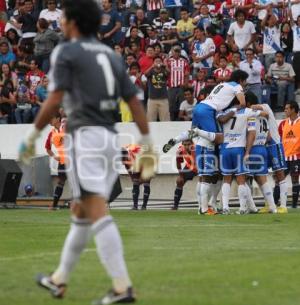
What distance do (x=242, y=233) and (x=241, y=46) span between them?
13398mm

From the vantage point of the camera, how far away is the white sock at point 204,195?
21344mm

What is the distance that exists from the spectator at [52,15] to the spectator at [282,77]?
6252 mm

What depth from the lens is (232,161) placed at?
70.3 feet

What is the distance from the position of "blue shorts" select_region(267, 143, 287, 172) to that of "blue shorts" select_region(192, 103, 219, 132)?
4.80 ft

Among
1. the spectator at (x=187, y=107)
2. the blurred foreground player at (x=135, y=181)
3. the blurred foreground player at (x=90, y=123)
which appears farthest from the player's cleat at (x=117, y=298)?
the spectator at (x=187, y=107)

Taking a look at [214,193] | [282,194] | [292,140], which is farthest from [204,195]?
[292,140]

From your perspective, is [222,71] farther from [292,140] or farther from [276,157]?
[276,157]

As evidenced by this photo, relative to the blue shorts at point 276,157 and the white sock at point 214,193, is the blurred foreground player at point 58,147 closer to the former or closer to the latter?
the white sock at point 214,193

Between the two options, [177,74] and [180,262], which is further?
[177,74]

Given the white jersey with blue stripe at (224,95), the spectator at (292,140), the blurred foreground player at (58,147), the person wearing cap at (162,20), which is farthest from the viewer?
the person wearing cap at (162,20)

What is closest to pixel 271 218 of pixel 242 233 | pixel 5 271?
pixel 242 233

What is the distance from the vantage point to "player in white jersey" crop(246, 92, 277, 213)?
70.6 ft

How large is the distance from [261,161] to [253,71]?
20.3 ft

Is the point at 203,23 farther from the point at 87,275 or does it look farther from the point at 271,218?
the point at 87,275
